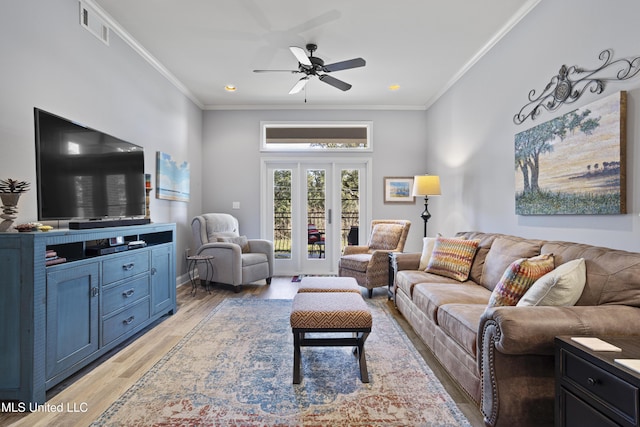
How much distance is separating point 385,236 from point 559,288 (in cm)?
287

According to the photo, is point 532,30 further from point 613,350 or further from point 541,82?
point 613,350

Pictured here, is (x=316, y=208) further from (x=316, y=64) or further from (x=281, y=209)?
(x=316, y=64)

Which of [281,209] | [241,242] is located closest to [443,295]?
[241,242]

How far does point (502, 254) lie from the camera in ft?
8.13

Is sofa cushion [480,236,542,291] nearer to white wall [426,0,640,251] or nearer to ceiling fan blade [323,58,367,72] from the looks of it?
white wall [426,0,640,251]

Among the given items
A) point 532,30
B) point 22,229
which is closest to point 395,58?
point 532,30

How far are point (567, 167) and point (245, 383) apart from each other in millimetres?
2584

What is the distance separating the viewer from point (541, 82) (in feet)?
8.42

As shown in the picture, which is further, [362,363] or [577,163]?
[577,163]

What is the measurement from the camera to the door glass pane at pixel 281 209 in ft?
17.8

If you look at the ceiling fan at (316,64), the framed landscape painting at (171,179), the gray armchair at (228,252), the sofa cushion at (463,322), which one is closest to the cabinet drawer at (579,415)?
the sofa cushion at (463,322)

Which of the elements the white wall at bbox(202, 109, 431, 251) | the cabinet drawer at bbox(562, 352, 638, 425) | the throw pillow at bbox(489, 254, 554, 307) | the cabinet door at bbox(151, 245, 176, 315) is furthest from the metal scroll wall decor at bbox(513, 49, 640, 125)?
the cabinet door at bbox(151, 245, 176, 315)

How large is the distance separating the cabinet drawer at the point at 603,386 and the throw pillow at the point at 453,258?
1552 mm

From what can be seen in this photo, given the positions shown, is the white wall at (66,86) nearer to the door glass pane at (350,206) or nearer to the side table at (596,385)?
the door glass pane at (350,206)
